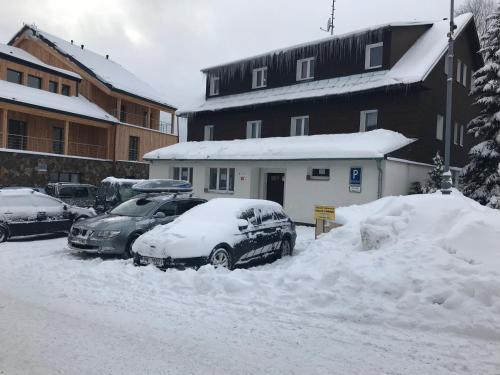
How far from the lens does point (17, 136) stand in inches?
1096

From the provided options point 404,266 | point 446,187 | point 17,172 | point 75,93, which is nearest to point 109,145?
point 75,93

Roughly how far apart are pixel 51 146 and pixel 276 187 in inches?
713

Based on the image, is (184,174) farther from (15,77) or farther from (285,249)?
(15,77)

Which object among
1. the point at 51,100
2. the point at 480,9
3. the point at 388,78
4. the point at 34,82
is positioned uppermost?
the point at 480,9

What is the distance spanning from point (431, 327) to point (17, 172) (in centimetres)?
2539

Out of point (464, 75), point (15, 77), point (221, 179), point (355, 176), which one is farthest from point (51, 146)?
point (464, 75)

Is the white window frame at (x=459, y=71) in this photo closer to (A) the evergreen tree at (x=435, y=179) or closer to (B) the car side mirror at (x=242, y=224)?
(A) the evergreen tree at (x=435, y=179)

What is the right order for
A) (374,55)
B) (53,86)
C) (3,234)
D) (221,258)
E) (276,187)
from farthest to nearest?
1. (53,86)
2. (276,187)
3. (374,55)
4. (3,234)
5. (221,258)

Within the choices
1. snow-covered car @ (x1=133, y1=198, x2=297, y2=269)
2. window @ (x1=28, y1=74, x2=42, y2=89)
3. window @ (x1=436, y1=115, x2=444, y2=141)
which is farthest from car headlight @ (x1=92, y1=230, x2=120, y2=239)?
window @ (x1=28, y1=74, x2=42, y2=89)

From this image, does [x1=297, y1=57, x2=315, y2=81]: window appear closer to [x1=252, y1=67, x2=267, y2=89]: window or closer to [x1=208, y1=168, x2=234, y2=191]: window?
[x1=252, y1=67, x2=267, y2=89]: window

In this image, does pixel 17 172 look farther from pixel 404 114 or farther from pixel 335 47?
pixel 404 114

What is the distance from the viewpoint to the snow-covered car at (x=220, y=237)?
804 cm

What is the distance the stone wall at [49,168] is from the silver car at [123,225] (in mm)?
16857

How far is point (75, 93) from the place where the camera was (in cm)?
3244
